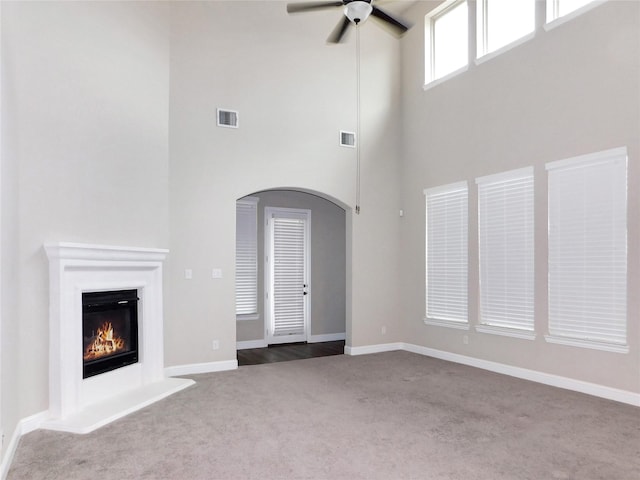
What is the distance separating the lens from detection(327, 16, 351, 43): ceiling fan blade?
466 cm

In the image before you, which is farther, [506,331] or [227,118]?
[227,118]

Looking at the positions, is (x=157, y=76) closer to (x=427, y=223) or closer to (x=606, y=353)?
(x=427, y=223)

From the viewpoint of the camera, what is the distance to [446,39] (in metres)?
6.77

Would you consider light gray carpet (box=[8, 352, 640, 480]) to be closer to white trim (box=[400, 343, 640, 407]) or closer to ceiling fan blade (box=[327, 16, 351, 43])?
white trim (box=[400, 343, 640, 407])

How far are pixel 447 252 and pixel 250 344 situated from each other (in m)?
3.58

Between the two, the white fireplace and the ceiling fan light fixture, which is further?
the ceiling fan light fixture

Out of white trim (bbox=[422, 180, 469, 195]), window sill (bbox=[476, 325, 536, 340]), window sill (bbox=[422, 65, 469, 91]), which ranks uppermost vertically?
window sill (bbox=[422, 65, 469, 91])

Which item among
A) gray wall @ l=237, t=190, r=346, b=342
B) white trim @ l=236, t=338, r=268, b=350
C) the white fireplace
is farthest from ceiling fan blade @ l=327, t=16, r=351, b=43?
white trim @ l=236, t=338, r=268, b=350

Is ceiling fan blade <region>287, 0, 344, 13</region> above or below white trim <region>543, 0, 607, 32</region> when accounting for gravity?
below

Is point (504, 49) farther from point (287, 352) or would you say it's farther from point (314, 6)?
point (287, 352)

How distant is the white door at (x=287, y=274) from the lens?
791 centimetres

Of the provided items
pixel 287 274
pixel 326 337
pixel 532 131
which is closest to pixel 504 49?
pixel 532 131

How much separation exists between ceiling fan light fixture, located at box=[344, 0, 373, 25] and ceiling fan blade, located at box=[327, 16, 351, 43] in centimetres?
20

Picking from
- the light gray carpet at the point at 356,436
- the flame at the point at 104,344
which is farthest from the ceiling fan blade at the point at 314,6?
the light gray carpet at the point at 356,436
